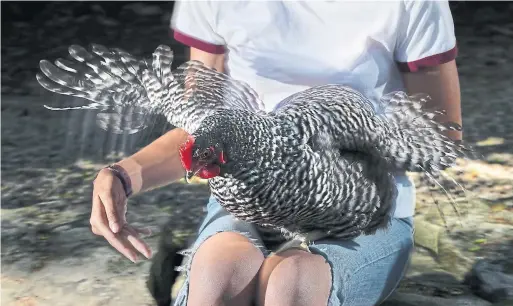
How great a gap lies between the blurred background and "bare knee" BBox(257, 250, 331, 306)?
0.99ft

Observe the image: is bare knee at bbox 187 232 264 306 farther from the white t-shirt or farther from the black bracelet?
the white t-shirt

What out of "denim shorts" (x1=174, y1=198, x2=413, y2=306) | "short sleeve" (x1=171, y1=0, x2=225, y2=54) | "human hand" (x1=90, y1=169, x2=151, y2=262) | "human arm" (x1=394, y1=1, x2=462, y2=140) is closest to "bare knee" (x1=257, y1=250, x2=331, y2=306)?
"denim shorts" (x1=174, y1=198, x2=413, y2=306)

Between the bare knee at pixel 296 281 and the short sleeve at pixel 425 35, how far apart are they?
1.17 feet

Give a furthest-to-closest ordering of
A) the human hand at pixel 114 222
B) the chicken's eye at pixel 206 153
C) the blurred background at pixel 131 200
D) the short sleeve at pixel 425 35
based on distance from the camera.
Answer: the blurred background at pixel 131 200 → the short sleeve at pixel 425 35 → the human hand at pixel 114 222 → the chicken's eye at pixel 206 153

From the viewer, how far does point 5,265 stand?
5.97 ft

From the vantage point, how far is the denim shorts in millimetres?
1233

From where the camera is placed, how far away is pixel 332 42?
4.41 feet

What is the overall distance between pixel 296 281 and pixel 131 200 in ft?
3.23

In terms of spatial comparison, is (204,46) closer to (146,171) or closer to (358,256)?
(146,171)

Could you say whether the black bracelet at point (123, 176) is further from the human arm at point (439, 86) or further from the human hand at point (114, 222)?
the human arm at point (439, 86)

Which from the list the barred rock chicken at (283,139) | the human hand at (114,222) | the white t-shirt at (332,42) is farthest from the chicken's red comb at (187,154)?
the white t-shirt at (332,42)

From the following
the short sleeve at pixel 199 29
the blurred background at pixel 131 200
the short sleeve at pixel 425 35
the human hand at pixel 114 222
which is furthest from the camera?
the blurred background at pixel 131 200

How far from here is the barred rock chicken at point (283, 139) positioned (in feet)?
3.51

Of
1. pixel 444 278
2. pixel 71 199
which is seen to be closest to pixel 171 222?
pixel 71 199
